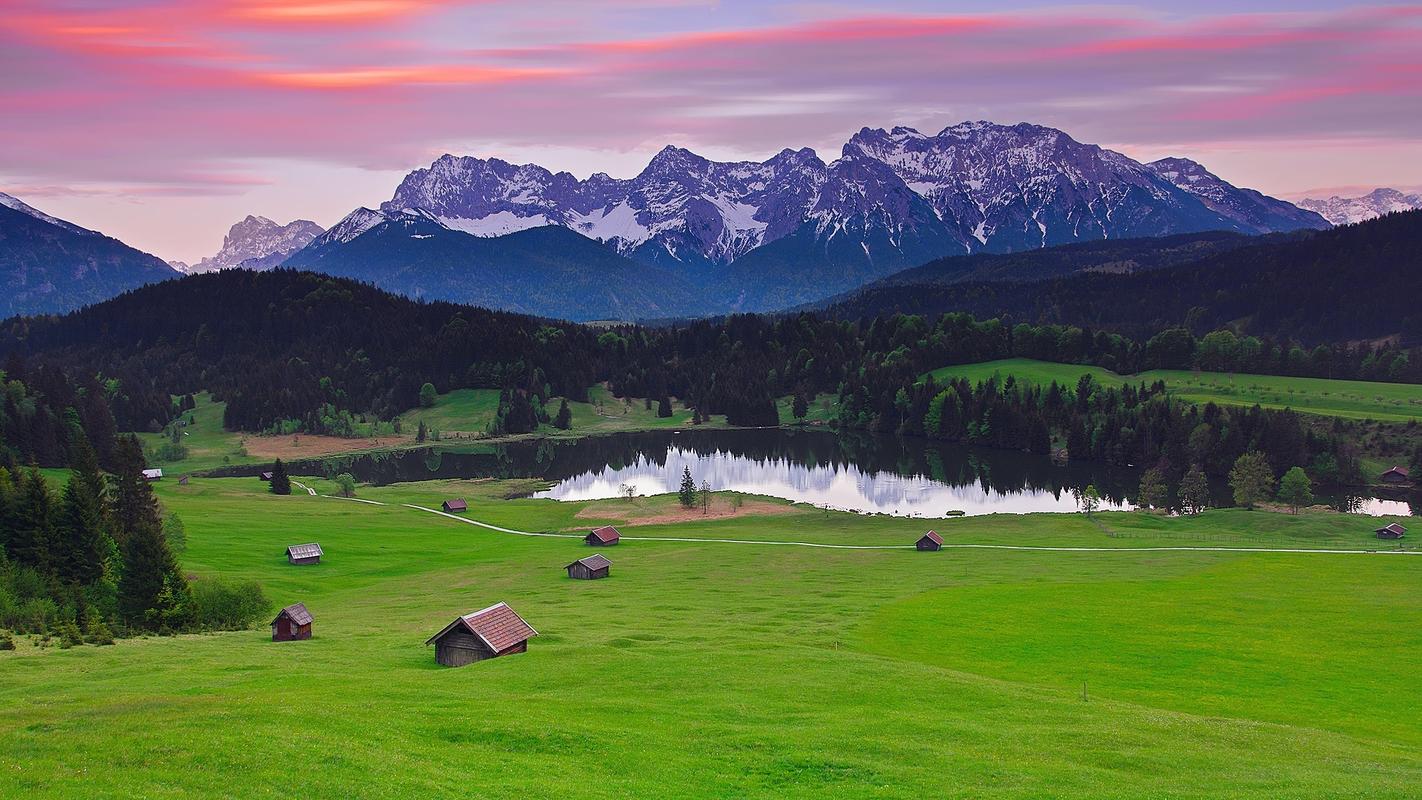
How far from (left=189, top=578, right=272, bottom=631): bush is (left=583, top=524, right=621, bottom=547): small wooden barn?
3863 centimetres

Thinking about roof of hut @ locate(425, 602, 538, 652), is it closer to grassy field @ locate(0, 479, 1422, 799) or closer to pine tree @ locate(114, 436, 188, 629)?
grassy field @ locate(0, 479, 1422, 799)

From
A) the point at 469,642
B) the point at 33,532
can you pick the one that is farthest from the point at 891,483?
the point at 33,532

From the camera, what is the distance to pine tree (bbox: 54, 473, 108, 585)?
67875mm

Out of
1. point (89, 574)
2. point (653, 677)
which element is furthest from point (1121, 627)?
point (89, 574)

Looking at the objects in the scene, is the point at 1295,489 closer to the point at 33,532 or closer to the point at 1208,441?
the point at 1208,441

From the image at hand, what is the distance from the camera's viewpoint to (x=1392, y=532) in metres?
97.1

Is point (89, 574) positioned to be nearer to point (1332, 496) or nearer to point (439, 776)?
point (439, 776)

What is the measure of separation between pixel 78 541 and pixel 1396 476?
6760 inches

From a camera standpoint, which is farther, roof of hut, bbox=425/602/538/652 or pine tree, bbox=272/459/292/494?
pine tree, bbox=272/459/292/494

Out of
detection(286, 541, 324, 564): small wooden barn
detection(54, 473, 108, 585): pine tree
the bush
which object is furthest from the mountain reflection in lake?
detection(54, 473, 108, 585): pine tree

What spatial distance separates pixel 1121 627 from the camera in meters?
60.9

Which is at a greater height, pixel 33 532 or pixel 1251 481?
pixel 33 532

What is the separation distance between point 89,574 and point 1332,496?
154755 millimetres

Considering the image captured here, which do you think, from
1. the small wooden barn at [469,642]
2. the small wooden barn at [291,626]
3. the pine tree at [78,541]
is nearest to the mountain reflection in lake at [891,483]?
Result: the pine tree at [78,541]
